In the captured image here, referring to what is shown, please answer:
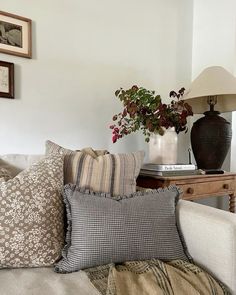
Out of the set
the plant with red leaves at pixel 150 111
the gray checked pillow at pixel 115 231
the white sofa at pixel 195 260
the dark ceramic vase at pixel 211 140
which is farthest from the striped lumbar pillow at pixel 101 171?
the dark ceramic vase at pixel 211 140

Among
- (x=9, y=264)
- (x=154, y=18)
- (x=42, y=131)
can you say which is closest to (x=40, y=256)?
(x=9, y=264)

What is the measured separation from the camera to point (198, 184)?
1.68 meters

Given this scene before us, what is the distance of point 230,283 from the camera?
0.94m

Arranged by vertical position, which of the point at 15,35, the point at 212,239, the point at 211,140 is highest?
the point at 15,35

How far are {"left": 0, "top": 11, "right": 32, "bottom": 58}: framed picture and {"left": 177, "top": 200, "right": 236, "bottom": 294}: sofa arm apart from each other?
1.20m

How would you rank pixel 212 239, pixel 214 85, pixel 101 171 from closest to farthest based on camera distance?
pixel 212 239, pixel 101 171, pixel 214 85

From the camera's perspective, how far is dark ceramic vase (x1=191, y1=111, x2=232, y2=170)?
5.97ft

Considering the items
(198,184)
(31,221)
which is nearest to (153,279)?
(31,221)

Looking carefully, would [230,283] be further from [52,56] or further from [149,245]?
[52,56]

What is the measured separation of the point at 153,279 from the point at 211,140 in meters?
1.15

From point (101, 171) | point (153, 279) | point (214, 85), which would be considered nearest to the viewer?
point (153, 279)

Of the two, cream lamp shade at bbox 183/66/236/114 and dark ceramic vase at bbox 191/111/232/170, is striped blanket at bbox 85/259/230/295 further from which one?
cream lamp shade at bbox 183/66/236/114

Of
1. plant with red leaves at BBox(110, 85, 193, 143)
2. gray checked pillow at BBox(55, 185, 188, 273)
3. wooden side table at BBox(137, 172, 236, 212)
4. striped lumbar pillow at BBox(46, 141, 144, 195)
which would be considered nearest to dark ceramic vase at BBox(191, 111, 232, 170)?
wooden side table at BBox(137, 172, 236, 212)

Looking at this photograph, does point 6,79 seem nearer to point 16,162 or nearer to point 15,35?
point 15,35
